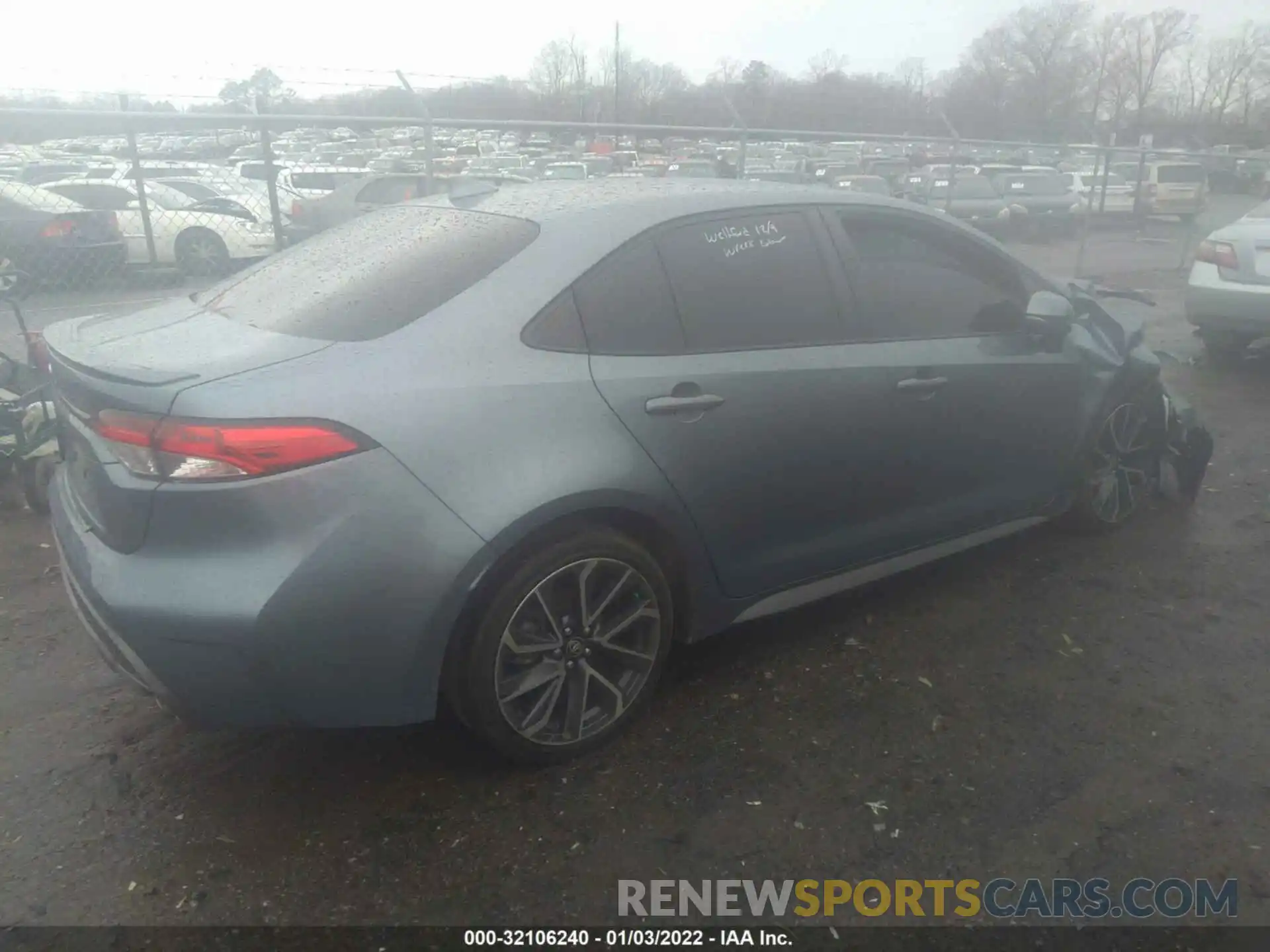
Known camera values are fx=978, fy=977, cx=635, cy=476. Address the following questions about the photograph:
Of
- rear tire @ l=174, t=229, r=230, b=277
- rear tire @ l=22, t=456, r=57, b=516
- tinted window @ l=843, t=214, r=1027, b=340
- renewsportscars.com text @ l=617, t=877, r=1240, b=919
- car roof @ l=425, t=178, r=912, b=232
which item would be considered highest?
car roof @ l=425, t=178, r=912, b=232

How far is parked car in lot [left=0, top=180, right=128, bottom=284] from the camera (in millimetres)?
6520

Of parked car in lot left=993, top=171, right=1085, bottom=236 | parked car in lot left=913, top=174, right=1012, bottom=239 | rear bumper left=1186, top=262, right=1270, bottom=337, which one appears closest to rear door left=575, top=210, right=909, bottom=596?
rear bumper left=1186, top=262, right=1270, bottom=337

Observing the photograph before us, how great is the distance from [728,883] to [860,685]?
1080mm

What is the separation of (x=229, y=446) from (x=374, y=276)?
2.74ft

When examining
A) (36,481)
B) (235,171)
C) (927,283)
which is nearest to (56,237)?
→ (235,171)

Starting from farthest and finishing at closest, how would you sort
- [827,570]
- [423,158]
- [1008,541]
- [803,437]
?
1. [423,158]
2. [1008,541]
3. [827,570]
4. [803,437]

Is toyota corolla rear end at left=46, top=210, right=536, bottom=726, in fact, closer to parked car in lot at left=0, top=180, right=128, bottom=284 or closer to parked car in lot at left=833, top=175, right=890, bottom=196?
parked car in lot at left=0, top=180, right=128, bottom=284

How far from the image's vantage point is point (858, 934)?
2.31m

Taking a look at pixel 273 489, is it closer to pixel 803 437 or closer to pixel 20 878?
pixel 20 878

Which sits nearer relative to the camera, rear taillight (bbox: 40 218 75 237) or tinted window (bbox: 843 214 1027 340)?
tinted window (bbox: 843 214 1027 340)

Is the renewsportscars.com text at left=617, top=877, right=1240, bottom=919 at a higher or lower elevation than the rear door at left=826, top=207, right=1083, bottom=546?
lower

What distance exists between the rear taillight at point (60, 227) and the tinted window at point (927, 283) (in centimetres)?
631

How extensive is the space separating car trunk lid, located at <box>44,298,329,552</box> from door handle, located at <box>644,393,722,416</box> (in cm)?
92

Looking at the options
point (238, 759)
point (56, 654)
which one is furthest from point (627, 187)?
point (56, 654)
